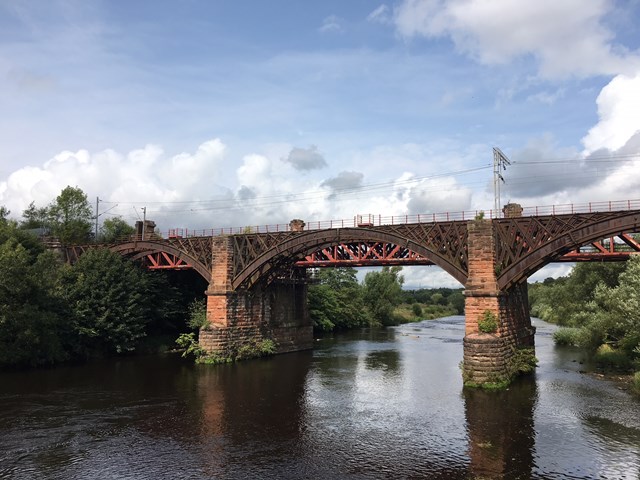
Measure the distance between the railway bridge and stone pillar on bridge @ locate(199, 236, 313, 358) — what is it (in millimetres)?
94

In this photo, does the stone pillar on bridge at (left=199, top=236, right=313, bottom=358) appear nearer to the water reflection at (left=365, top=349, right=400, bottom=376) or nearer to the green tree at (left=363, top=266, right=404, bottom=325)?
the water reflection at (left=365, top=349, right=400, bottom=376)

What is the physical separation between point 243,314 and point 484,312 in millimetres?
22296

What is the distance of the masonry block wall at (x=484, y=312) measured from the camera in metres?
31.5

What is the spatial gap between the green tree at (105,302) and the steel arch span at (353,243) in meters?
11.1

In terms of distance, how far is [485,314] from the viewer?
32.2 meters

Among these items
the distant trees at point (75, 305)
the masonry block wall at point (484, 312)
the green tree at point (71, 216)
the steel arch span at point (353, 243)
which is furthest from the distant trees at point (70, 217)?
the masonry block wall at point (484, 312)

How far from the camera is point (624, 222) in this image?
97.8ft

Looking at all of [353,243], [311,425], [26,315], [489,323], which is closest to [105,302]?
[26,315]

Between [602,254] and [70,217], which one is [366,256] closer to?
[602,254]

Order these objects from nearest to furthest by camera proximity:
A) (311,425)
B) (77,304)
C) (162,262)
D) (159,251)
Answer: (311,425), (77,304), (159,251), (162,262)

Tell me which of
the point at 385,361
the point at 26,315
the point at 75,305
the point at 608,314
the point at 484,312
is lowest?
the point at 385,361

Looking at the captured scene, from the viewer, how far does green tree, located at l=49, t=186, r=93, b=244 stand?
75.2 meters

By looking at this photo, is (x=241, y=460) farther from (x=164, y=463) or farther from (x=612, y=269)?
(x=612, y=269)

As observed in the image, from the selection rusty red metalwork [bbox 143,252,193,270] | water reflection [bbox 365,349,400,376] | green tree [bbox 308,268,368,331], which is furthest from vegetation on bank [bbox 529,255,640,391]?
rusty red metalwork [bbox 143,252,193,270]
